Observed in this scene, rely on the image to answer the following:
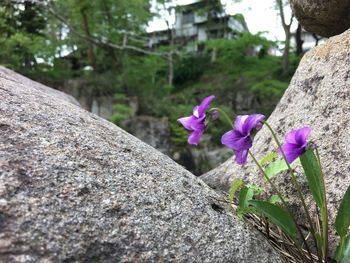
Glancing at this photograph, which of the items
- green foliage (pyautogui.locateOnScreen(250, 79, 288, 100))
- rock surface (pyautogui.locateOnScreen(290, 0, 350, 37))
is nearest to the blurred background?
green foliage (pyautogui.locateOnScreen(250, 79, 288, 100))

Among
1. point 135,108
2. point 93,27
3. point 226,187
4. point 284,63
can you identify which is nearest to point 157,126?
point 135,108

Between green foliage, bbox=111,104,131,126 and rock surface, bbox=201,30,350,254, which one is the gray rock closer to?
green foliage, bbox=111,104,131,126

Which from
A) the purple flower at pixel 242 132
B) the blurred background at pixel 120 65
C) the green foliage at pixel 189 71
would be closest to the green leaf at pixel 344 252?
the purple flower at pixel 242 132

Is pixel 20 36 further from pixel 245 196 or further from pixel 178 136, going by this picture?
pixel 245 196

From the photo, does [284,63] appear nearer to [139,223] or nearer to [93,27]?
[93,27]

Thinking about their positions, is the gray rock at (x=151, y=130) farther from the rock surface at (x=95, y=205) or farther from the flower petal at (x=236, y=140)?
the flower petal at (x=236, y=140)

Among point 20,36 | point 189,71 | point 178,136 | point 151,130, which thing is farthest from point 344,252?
point 189,71
